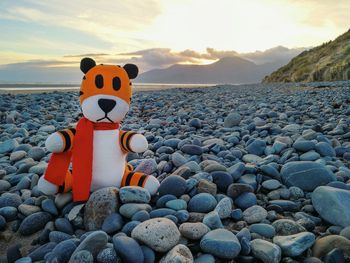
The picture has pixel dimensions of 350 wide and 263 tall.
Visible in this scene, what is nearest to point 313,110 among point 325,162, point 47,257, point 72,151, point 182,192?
point 325,162

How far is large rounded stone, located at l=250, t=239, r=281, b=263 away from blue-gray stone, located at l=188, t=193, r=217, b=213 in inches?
22.1

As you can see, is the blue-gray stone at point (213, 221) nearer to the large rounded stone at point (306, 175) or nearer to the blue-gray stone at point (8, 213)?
the large rounded stone at point (306, 175)

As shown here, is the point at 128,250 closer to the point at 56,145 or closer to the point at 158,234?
the point at 158,234

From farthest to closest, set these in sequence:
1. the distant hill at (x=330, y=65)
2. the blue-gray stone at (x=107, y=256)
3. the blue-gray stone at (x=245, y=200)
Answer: the distant hill at (x=330, y=65) → the blue-gray stone at (x=245, y=200) → the blue-gray stone at (x=107, y=256)

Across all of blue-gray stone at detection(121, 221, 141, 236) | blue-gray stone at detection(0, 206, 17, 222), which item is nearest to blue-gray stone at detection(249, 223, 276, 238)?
blue-gray stone at detection(121, 221, 141, 236)

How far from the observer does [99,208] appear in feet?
7.54

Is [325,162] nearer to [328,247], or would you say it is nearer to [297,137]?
[297,137]

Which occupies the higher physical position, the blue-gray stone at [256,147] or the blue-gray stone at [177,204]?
the blue-gray stone at [256,147]

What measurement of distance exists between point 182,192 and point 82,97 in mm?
1140

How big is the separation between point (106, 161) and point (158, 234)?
1.01 m

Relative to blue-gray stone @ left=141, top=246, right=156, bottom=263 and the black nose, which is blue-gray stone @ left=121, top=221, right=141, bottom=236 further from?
the black nose

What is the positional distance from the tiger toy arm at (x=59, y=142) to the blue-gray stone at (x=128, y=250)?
101 cm

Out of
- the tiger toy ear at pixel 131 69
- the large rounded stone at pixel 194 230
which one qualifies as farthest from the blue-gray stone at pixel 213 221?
the tiger toy ear at pixel 131 69

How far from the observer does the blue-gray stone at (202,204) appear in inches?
95.0
